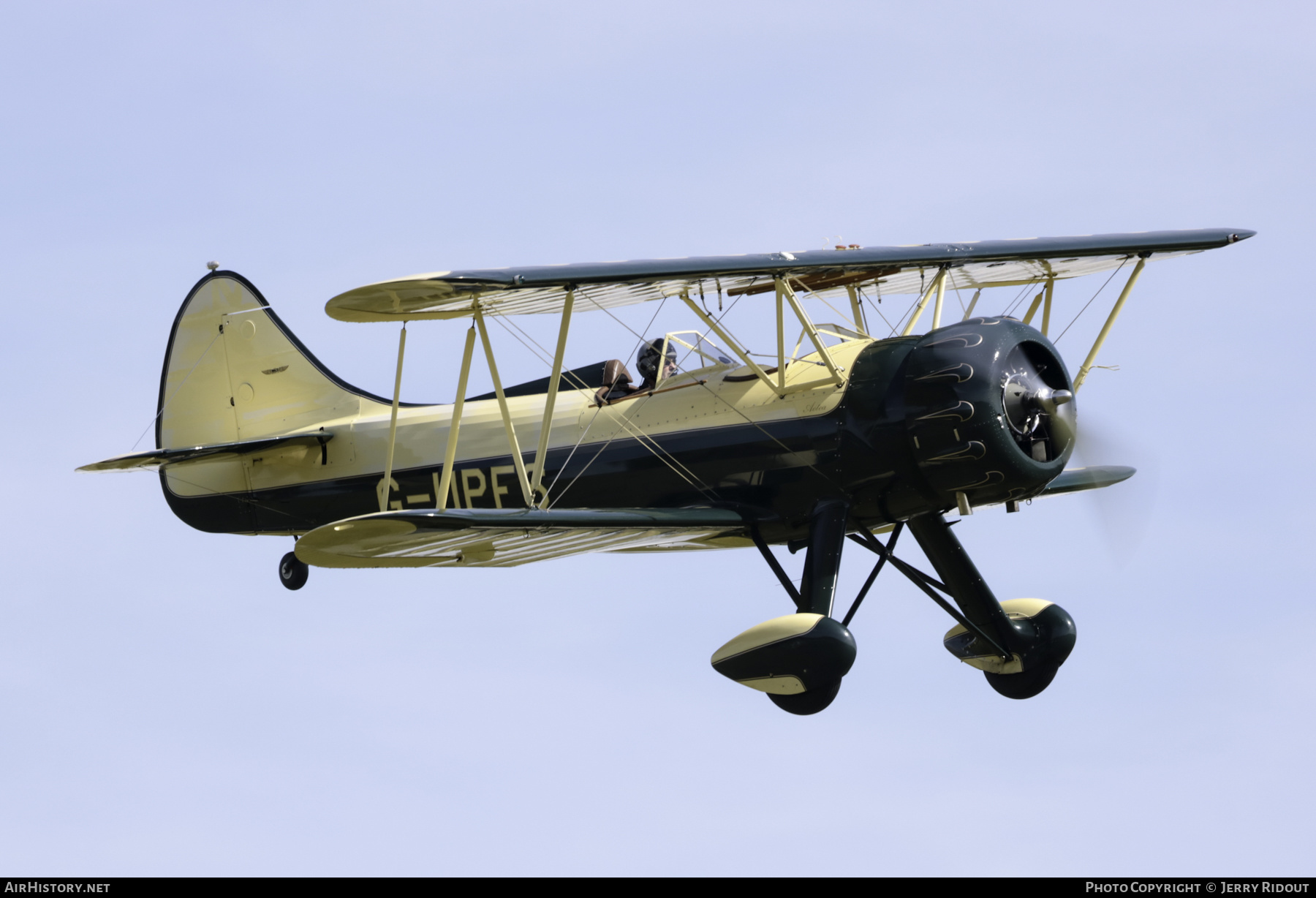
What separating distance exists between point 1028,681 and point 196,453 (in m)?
8.06

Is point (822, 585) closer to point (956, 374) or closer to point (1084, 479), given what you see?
Answer: point (956, 374)

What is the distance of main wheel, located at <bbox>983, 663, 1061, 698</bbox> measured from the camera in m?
16.4

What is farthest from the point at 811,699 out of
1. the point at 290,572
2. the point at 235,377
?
the point at 235,377

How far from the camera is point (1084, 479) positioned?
17797 millimetres

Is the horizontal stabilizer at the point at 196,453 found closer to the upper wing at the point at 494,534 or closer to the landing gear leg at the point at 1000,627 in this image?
the upper wing at the point at 494,534

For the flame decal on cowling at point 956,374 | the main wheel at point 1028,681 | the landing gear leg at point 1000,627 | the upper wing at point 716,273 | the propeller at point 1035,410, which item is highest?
the upper wing at point 716,273

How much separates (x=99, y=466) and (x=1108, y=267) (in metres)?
9.56

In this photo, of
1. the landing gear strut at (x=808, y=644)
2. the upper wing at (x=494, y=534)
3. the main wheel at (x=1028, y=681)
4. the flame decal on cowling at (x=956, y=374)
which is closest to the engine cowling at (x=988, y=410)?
the flame decal on cowling at (x=956, y=374)

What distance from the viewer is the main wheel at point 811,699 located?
48.1 ft

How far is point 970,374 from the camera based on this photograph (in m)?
14.6

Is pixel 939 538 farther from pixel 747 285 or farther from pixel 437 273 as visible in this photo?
pixel 437 273

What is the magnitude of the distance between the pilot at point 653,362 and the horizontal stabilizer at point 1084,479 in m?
3.62

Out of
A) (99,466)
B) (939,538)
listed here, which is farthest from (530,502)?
(99,466)

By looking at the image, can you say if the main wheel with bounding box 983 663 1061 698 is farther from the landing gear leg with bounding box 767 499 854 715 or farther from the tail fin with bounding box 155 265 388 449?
the tail fin with bounding box 155 265 388 449
